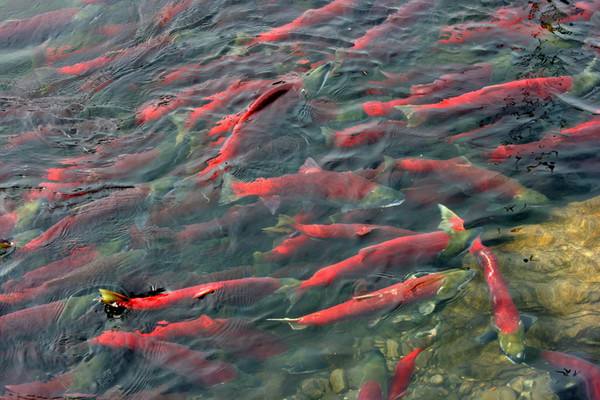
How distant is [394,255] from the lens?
461 centimetres

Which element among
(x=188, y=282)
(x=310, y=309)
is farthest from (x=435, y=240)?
(x=188, y=282)

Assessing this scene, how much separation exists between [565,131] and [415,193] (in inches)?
58.8

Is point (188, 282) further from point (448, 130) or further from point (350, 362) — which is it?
point (448, 130)

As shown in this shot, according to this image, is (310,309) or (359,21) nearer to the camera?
(310,309)

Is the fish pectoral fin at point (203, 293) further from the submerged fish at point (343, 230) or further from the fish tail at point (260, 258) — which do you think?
the submerged fish at point (343, 230)

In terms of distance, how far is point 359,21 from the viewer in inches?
296

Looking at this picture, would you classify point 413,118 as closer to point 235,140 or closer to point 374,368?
point 235,140

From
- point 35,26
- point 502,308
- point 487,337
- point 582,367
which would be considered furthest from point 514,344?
point 35,26

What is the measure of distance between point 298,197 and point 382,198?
669 mm

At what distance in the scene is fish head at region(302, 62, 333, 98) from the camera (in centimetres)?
635

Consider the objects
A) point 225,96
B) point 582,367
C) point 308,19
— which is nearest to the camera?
point 582,367

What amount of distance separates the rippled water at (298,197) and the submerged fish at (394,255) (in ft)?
0.06

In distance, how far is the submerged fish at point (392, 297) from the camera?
14.1ft

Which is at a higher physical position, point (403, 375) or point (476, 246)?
point (476, 246)
